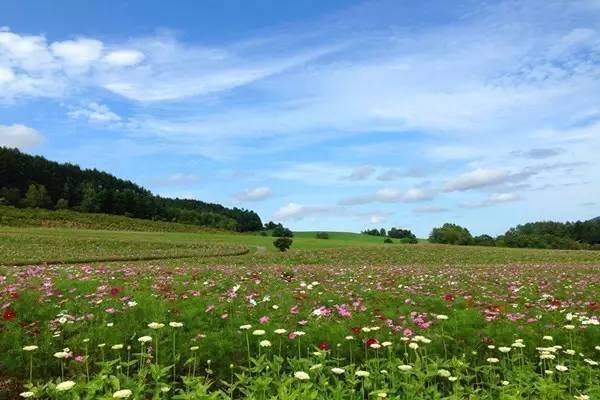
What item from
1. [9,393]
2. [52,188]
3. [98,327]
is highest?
[52,188]

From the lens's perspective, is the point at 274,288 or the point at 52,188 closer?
the point at 274,288

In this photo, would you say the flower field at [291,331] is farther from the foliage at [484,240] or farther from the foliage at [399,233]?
the foliage at [399,233]

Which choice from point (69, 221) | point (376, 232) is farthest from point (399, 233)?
point (69, 221)

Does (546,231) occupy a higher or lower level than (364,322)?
higher

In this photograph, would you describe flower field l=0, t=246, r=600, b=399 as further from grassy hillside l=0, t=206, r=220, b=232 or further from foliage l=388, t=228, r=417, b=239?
foliage l=388, t=228, r=417, b=239

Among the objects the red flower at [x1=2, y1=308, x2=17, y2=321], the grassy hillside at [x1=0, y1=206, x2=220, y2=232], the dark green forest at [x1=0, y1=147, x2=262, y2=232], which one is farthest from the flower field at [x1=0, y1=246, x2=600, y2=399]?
the dark green forest at [x1=0, y1=147, x2=262, y2=232]

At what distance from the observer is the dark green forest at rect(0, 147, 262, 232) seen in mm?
121500

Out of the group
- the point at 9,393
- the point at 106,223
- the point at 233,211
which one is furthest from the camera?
the point at 233,211

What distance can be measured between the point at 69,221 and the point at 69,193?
44.0m

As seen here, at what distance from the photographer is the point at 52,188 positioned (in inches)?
5394

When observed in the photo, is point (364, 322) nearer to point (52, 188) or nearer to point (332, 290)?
point (332, 290)

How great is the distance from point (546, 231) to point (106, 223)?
359 ft

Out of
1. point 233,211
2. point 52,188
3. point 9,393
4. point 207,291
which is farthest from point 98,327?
point 233,211

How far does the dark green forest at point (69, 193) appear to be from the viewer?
121500 millimetres
